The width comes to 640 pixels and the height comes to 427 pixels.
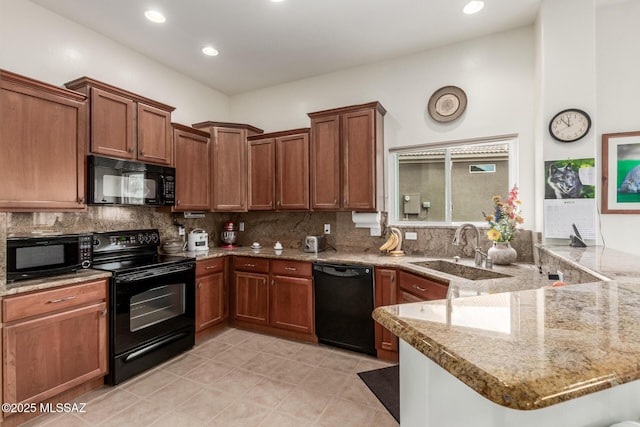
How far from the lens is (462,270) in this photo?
2688mm

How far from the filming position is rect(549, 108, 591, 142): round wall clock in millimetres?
2361

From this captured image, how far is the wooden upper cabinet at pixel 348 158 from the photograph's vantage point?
3.18 meters

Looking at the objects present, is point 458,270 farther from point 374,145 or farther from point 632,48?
point 632,48

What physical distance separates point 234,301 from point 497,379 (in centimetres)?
344

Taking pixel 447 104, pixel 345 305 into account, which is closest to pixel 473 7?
pixel 447 104

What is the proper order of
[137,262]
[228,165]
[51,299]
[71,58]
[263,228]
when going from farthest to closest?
[263,228], [228,165], [137,262], [71,58], [51,299]

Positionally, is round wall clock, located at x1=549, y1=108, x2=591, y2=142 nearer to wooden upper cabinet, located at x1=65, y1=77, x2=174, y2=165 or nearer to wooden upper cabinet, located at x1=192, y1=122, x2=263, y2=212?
wooden upper cabinet, located at x1=192, y1=122, x2=263, y2=212

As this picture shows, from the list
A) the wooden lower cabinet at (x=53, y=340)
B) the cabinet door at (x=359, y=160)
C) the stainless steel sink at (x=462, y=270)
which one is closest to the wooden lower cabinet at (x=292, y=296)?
the cabinet door at (x=359, y=160)

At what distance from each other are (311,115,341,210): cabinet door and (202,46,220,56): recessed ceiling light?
4.14 ft

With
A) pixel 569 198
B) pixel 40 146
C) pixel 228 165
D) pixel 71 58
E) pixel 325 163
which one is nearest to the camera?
pixel 40 146

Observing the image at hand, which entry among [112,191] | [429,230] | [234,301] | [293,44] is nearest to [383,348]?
[429,230]

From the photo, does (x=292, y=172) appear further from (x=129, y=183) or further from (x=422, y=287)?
(x=422, y=287)

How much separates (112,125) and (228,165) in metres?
1.32

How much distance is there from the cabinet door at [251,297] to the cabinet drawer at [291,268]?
168 millimetres
